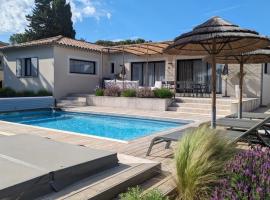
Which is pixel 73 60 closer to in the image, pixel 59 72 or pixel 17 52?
pixel 59 72

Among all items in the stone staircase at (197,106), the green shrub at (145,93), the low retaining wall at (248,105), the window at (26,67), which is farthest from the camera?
the window at (26,67)

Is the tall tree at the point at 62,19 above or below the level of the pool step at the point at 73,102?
above

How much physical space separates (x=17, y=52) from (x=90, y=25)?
2831 cm

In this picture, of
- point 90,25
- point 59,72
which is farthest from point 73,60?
point 90,25

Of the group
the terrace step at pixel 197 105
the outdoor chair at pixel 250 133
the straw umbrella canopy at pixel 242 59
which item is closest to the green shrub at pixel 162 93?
the terrace step at pixel 197 105

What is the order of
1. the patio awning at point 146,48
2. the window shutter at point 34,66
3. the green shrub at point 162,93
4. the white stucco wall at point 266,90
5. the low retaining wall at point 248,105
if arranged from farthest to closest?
the window shutter at point 34,66
the patio awning at point 146,48
the white stucco wall at point 266,90
the green shrub at point 162,93
the low retaining wall at point 248,105

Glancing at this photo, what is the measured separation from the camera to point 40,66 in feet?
63.8

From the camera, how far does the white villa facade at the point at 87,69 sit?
17.2 metres

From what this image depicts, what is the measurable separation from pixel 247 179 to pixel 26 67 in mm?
20331

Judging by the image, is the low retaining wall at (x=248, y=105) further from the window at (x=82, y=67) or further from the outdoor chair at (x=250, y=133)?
the window at (x=82, y=67)

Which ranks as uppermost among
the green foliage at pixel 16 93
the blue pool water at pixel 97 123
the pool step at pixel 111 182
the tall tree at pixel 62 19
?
the tall tree at pixel 62 19

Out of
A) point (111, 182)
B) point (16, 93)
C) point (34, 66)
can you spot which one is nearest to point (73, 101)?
point (16, 93)

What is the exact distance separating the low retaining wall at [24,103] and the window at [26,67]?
403 centimetres

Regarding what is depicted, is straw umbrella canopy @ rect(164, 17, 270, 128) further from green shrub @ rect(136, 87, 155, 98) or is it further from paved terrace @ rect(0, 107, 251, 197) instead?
green shrub @ rect(136, 87, 155, 98)
